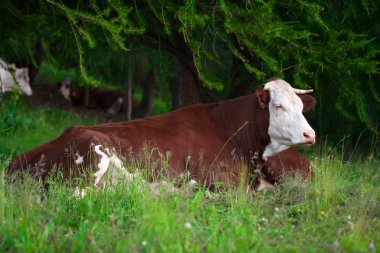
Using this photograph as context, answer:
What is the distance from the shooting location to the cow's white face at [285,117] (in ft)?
27.1

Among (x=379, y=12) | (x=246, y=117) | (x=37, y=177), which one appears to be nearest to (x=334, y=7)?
(x=379, y=12)

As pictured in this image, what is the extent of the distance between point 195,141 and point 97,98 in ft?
45.2

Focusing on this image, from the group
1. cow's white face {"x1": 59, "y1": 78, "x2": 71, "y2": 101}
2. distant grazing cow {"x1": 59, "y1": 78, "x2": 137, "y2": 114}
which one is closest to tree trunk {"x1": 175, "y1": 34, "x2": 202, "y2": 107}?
distant grazing cow {"x1": 59, "y1": 78, "x2": 137, "y2": 114}

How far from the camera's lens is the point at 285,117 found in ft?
27.5

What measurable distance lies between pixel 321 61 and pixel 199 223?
3.77 metres

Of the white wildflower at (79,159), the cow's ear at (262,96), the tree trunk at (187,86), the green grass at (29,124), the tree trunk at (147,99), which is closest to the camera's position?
the white wildflower at (79,159)

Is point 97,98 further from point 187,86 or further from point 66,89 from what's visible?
point 187,86

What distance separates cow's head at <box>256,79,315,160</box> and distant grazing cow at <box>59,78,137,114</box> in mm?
12494

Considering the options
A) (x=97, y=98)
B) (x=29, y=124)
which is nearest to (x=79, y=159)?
(x=29, y=124)

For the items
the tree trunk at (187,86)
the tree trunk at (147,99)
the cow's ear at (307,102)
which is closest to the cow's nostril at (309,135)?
the cow's ear at (307,102)

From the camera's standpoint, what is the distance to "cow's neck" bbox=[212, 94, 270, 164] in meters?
8.82

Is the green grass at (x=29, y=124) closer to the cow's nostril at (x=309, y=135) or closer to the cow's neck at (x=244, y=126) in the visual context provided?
the cow's neck at (x=244, y=126)

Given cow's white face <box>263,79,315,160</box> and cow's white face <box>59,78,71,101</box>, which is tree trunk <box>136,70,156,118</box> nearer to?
cow's white face <box>59,78,71,101</box>

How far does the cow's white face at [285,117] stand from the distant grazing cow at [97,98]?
12519 millimetres
